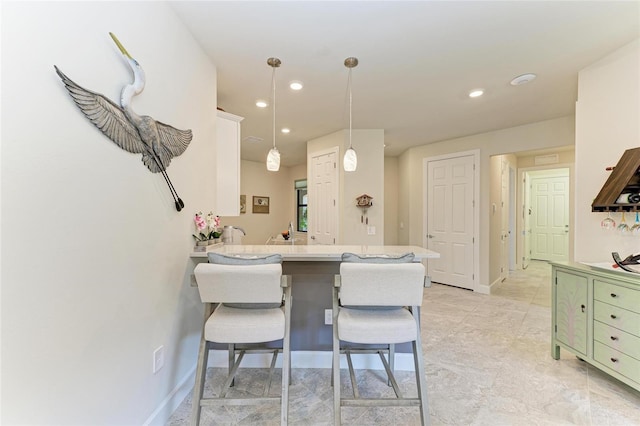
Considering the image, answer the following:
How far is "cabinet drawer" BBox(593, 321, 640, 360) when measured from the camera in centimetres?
177

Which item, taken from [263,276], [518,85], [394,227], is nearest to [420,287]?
[263,276]

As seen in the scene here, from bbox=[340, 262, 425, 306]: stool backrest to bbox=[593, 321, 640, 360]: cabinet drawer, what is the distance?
1.62 meters

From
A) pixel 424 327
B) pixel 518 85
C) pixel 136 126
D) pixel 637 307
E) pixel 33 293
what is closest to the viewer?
pixel 33 293

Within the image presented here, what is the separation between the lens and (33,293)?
2.99 ft

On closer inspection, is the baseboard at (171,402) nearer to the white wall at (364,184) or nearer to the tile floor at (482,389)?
the tile floor at (482,389)

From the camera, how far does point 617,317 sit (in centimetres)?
187

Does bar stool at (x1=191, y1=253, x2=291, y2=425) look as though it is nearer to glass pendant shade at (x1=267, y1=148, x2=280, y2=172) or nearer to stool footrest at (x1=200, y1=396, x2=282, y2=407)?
stool footrest at (x1=200, y1=396, x2=282, y2=407)

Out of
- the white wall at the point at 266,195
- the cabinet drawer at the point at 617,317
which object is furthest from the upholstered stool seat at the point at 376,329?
the white wall at the point at 266,195

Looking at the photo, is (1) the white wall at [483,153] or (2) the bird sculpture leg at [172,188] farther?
(1) the white wall at [483,153]

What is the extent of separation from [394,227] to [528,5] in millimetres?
4435

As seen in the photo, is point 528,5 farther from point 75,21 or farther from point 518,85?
point 75,21

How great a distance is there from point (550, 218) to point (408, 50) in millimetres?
6901

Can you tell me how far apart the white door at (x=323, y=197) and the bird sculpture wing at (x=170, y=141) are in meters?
2.56

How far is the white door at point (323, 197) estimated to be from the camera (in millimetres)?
4129
